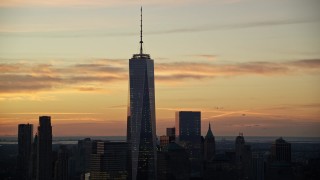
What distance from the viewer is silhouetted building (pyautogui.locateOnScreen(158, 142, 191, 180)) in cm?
4889

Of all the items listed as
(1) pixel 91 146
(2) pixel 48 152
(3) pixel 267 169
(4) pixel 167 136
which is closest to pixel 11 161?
(2) pixel 48 152

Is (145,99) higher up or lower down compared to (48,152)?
higher up

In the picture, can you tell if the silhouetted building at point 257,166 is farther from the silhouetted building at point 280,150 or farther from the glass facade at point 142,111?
the glass facade at point 142,111

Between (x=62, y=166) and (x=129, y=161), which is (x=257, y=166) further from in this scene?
(x=62, y=166)

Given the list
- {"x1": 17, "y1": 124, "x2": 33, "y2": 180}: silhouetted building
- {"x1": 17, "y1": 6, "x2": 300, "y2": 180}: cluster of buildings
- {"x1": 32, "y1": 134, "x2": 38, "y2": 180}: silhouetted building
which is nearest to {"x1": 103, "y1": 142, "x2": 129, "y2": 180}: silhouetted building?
{"x1": 17, "y1": 6, "x2": 300, "y2": 180}: cluster of buildings

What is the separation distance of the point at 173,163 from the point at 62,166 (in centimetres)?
791

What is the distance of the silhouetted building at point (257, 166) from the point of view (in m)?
45.1

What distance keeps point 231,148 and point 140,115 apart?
745cm

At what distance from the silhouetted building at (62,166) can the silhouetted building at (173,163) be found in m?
6.42

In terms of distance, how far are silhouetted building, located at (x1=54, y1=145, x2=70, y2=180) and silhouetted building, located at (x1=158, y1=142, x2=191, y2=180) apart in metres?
6.42

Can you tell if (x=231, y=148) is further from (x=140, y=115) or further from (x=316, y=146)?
(x=316, y=146)

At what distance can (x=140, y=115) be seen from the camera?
5728 cm

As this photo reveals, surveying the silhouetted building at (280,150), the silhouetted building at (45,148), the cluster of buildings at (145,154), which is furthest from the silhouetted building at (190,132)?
the silhouetted building at (45,148)

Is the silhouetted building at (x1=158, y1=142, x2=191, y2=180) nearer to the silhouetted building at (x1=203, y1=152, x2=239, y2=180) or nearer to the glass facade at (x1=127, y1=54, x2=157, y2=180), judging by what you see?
the silhouetted building at (x1=203, y1=152, x2=239, y2=180)
